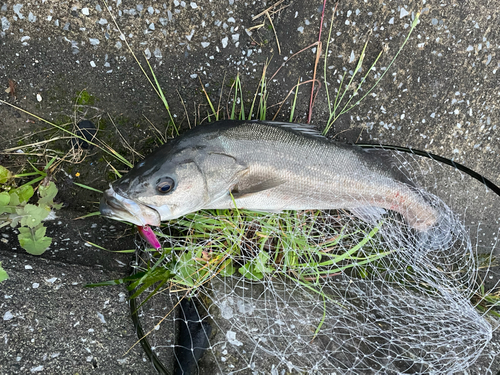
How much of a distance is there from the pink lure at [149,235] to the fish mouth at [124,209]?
0.17 metres

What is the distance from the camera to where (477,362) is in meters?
2.56

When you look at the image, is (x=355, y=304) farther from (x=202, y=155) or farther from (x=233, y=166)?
(x=202, y=155)

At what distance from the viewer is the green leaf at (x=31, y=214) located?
7.14 feet

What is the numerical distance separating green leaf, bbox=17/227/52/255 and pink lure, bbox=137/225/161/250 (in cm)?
67

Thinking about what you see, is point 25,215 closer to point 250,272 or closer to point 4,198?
point 4,198

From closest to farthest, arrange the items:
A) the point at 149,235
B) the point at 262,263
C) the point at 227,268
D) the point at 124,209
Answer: the point at 124,209, the point at 149,235, the point at 262,263, the point at 227,268

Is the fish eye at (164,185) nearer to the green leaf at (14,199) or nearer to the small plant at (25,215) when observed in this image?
the small plant at (25,215)

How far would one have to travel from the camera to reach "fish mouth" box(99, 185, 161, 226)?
209cm

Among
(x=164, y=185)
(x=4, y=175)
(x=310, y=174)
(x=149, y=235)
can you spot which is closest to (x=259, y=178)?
(x=310, y=174)

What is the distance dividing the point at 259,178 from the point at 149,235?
3.18 feet

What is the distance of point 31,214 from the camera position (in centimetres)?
219

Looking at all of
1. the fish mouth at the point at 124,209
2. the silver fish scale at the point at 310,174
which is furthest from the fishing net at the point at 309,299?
the fish mouth at the point at 124,209

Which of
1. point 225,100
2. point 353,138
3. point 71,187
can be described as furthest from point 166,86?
point 353,138

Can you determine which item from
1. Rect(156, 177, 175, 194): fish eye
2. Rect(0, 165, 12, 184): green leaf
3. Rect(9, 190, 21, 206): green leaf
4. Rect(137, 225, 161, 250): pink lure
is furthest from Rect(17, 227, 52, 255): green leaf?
Rect(156, 177, 175, 194): fish eye
